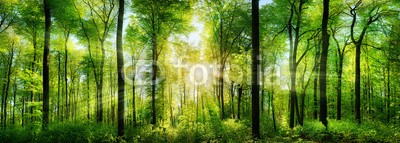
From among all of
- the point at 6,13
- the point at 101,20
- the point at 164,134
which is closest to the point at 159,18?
the point at 101,20

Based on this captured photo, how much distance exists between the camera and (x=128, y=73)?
100ft

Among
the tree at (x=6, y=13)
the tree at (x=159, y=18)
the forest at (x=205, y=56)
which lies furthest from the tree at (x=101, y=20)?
the tree at (x=6, y=13)

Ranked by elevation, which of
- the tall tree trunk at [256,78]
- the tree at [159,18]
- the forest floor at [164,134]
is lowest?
the forest floor at [164,134]

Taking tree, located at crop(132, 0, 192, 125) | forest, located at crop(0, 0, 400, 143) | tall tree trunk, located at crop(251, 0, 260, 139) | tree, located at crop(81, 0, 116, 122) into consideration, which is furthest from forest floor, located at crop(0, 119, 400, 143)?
tree, located at crop(81, 0, 116, 122)

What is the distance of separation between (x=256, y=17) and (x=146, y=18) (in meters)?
11.2

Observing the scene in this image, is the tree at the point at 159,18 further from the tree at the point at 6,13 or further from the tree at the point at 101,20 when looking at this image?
the tree at the point at 6,13

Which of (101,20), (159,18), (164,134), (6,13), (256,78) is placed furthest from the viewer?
(101,20)

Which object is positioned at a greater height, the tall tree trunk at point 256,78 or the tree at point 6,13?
the tree at point 6,13

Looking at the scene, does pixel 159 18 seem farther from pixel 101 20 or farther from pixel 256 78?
pixel 256 78

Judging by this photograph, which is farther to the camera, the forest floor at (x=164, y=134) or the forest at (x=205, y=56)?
the forest at (x=205, y=56)

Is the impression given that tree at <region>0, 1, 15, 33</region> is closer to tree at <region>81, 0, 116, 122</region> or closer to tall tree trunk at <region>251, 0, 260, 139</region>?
tree at <region>81, 0, 116, 122</region>

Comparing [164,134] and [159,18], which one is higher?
[159,18]

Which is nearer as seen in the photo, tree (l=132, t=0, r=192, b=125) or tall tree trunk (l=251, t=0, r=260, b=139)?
tall tree trunk (l=251, t=0, r=260, b=139)

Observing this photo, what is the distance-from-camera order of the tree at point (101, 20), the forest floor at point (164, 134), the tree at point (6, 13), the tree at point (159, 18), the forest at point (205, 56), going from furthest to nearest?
the tree at point (101, 20) → the tree at point (6, 13) → the tree at point (159, 18) → the forest at point (205, 56) → the forest floor at point (164, 134)
